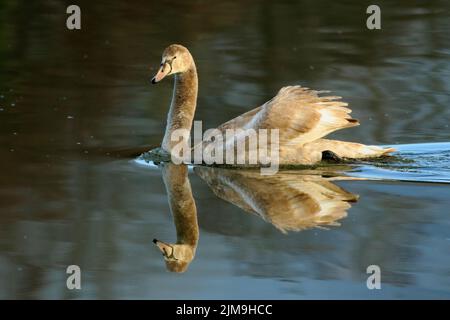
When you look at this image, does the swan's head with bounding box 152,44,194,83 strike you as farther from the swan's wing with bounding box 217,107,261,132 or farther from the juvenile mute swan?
the swan's wing with bounding box 217,107,261,132

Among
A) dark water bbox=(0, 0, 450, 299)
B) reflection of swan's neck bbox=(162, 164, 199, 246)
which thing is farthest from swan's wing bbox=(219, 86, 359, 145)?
reflection of swan's neck bbox=(162, 164, 199, 246)

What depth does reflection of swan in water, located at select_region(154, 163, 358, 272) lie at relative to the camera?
8055 millimetres

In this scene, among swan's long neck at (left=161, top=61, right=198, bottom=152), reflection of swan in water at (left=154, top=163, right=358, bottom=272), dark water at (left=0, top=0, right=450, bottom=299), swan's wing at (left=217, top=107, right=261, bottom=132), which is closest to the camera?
dark water at (left=0, top=0, right=450, bottom=299)

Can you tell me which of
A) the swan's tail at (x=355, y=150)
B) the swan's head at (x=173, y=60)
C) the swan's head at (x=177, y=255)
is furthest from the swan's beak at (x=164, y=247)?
the swan's head at (x=173, y=60)

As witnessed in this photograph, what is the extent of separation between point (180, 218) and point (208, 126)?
340 centimetres

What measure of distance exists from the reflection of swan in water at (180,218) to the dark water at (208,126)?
82mm

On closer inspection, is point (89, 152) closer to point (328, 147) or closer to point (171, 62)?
point (171, 62)

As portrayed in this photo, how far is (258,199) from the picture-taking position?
9.29m

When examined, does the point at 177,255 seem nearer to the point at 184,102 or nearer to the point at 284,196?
the point at 284,196

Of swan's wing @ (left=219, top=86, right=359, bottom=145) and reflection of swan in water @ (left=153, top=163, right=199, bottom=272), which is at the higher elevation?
swan's wing @ (left=219, top=86, right=359, bottom=145)

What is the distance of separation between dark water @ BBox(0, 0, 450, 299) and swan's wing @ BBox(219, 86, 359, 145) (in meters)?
0.55

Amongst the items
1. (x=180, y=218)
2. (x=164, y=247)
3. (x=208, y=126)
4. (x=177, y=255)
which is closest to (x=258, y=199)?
(x=180, y=218)

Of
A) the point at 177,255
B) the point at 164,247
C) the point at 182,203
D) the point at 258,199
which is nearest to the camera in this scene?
the point at 177,255

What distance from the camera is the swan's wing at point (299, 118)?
34.2 feet
